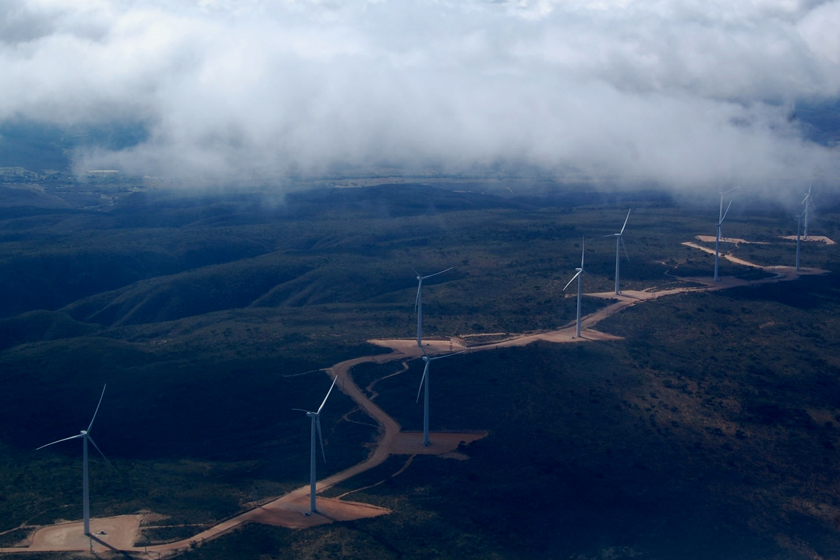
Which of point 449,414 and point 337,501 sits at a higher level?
point 449,414

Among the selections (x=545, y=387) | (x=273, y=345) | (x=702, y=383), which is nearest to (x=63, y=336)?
(x=273, y=345)

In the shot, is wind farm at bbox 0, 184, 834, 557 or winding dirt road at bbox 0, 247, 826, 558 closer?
winding dirt road at bbox 0, 247, 826, 558

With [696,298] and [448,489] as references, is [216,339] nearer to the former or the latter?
[448,489]

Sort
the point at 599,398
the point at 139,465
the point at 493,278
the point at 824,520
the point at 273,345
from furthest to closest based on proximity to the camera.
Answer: the point at 493,278, the point at 273,345, the point at 599,398, the point at 139,465, the point at 824,520

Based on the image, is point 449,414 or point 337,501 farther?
point 449,414
